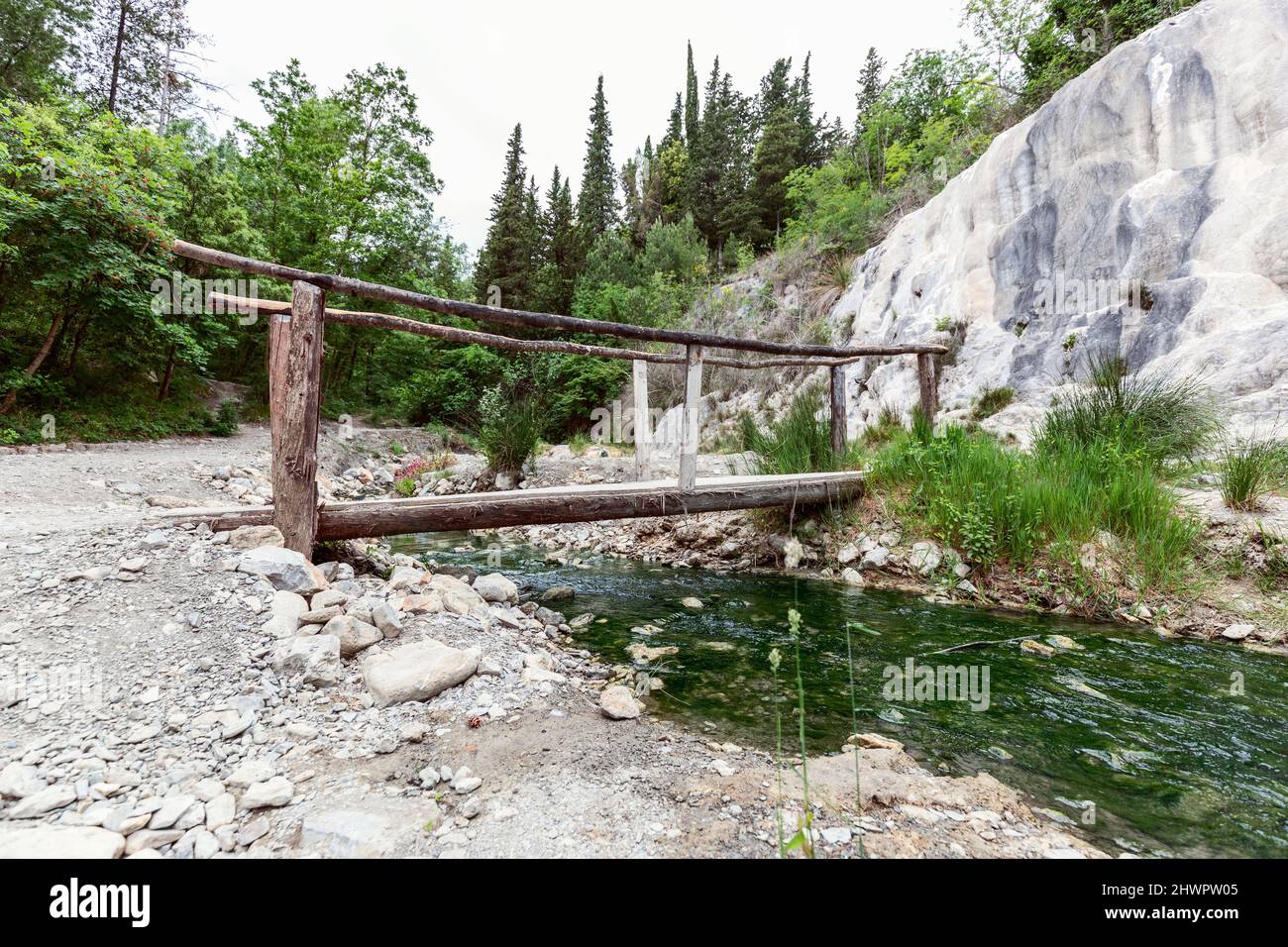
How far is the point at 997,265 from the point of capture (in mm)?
8188

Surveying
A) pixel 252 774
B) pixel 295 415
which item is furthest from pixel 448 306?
pixel 252 774

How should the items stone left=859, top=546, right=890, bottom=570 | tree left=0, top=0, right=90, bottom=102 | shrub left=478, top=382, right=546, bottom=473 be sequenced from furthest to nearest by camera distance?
tree left=0, top=0, right=90, bottom=102, shrub left=478, top=382, right=546, bottom=473, stone left=859, top=546, right=890, bottom=570

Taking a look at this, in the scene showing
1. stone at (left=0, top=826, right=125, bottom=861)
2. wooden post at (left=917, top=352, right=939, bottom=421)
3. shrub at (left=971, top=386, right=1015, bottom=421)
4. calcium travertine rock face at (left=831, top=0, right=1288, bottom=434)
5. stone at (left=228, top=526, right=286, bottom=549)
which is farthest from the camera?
shrub at (left=971, top=386, right=1015, bottom=421)

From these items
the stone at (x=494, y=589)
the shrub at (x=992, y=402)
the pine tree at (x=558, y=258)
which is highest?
the pine tree at (x=558, y=258)

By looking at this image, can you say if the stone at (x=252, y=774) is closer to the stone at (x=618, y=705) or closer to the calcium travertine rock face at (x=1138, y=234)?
the stone at (x=618, y=705)

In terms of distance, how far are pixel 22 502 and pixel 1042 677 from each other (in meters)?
6.68

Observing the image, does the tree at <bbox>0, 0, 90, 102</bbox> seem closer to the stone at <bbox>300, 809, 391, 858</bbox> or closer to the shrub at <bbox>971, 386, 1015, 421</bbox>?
the stone at <bbox>300, 809, 391, 858</bbox>

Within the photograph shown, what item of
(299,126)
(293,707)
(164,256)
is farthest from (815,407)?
(299,126)

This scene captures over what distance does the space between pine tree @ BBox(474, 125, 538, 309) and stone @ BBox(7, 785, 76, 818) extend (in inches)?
760

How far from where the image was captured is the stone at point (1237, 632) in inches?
110

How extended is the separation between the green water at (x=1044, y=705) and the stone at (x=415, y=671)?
87 centimetres

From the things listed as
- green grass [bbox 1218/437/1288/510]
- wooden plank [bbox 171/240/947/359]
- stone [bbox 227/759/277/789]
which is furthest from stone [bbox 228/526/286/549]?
green grass [bbox 1218/437/1288/510]

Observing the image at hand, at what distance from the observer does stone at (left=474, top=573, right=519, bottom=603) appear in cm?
338

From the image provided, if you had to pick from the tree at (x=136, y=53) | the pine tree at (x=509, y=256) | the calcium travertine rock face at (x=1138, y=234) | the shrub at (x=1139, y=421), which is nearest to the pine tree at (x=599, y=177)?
the pine tree at (x=509, y=256)
